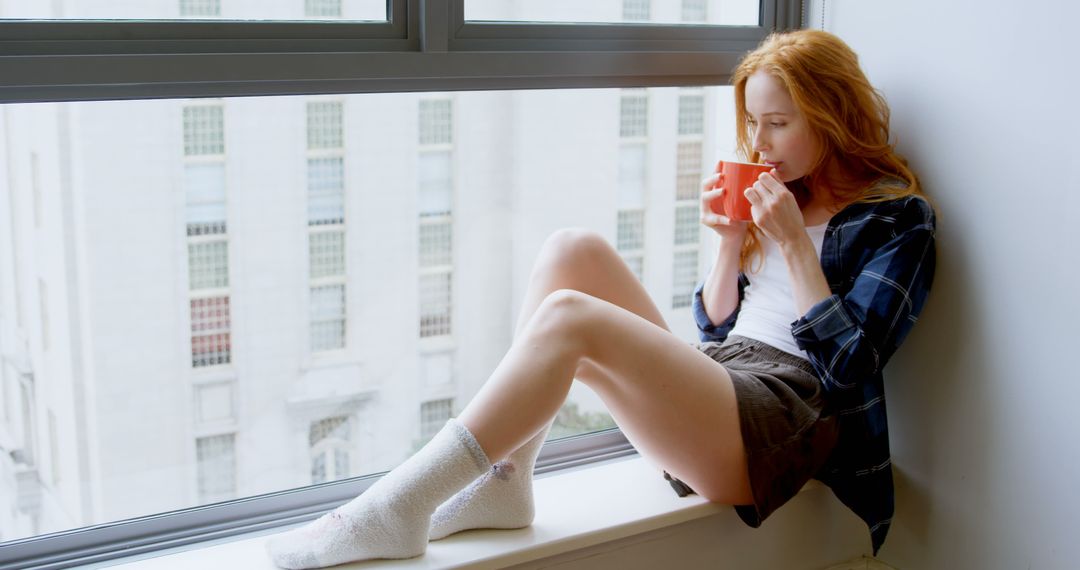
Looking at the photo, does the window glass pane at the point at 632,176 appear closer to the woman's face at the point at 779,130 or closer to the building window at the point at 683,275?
the building window at the point at 683,275

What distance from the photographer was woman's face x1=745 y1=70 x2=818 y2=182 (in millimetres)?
1622

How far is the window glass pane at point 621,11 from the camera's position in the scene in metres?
1.71

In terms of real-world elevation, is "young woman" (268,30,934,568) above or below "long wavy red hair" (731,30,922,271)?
below

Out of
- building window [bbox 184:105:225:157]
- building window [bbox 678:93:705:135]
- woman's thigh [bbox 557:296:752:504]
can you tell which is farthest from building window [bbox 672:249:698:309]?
building window [bbox 184:105:225:157]

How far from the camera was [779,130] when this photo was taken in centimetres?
164

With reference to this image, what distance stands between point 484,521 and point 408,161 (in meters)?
0.77

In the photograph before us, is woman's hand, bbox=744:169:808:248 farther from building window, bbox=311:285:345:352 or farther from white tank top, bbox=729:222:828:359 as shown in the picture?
building window, bbox=311:285:345:352

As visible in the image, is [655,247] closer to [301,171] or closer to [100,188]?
[301,171]

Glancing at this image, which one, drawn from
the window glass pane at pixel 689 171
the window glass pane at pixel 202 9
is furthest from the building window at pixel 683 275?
the window glass pane at pixel 202 9

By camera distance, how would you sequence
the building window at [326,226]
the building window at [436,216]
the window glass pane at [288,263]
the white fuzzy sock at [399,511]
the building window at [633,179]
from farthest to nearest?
the building window at [633,179] < the building window at [436,216] < the building window at [326,226] < the window glass pane at [288,263] < the white fuzzy sock at [399,511]

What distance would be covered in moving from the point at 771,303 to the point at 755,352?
0.10 meters

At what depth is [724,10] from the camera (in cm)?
202

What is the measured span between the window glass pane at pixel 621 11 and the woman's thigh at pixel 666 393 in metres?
0.59

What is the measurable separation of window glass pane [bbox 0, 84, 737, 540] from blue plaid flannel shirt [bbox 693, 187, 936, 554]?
541mm
